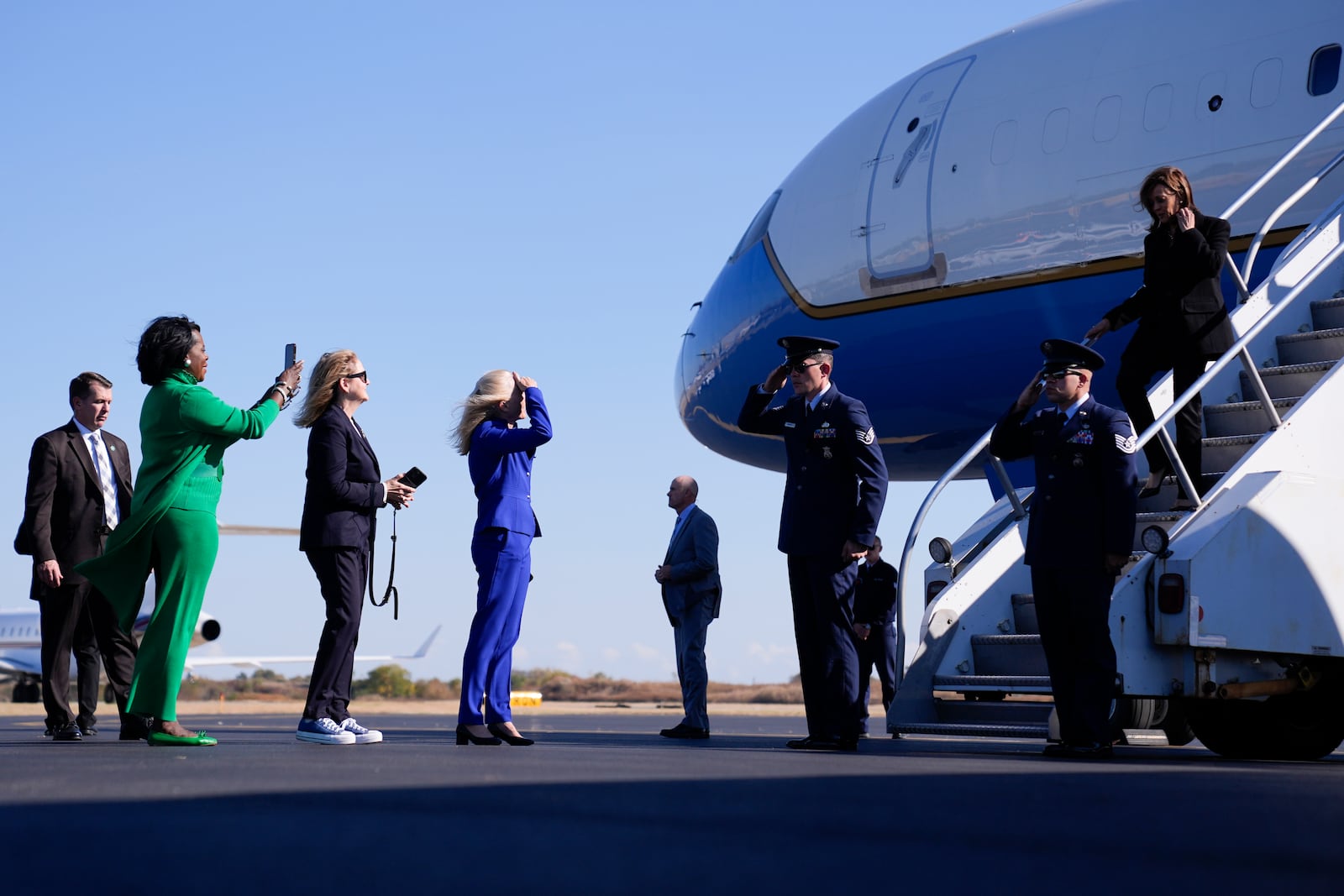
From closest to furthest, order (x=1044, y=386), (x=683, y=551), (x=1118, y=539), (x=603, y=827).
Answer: (x=603, y=827), (x=1118, y=539), (x=1044, y=386), (x=683, y=551)

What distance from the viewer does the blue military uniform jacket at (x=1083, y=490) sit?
623 cm

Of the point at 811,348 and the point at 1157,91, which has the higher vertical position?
the point at 1157,91

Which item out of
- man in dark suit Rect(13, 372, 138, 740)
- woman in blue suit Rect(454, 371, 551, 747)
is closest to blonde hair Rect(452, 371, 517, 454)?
woman in blue suit Rect(454, 371, 551, 747)

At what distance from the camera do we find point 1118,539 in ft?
20.3

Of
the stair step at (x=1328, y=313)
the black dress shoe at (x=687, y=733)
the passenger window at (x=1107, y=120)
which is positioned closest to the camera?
the stair step at (x=1328, y=313)

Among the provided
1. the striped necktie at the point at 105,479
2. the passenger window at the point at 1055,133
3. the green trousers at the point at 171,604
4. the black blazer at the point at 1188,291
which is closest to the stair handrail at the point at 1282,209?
the black blazer at the point at 1188,291

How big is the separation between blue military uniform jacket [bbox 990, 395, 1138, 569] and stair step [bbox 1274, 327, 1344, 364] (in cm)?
178

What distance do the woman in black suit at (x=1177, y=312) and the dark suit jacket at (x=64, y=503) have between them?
5.13m

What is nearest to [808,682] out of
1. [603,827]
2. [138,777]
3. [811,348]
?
[811,348]

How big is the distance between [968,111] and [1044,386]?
497cm

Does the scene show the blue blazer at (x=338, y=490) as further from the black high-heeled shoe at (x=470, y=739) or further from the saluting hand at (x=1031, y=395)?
the saluting hand at (x=1031, y=395)

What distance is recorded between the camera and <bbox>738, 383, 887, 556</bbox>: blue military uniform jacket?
22.0ft

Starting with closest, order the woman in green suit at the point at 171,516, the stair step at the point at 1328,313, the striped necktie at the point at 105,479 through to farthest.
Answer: the woman in green suit at the point at 171,516
the stair step at the point at 1328,313
the striped necktie at the point at 105,479

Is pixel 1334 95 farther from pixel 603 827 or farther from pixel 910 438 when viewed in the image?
pixel 603 827
